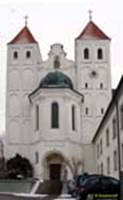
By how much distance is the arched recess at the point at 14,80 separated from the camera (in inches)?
2621

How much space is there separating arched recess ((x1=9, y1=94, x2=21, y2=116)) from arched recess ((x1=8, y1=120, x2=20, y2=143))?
1149mm

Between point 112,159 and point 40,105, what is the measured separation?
69.1ft

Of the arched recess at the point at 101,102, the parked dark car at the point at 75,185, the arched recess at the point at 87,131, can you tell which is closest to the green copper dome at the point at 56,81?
the arched recess at the point at 101,102

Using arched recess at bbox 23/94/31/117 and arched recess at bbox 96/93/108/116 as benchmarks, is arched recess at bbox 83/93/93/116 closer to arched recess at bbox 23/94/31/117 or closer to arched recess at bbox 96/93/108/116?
arched recess at bbox 96/93/108/116

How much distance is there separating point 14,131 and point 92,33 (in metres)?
17.7

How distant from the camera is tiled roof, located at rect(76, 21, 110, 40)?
225 ft

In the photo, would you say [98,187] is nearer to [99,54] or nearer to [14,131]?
[14,131]

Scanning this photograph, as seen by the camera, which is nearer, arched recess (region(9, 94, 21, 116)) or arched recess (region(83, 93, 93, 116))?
arched recess (region(83, 93, 93, 116))

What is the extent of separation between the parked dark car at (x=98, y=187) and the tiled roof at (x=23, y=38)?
46.9 meters

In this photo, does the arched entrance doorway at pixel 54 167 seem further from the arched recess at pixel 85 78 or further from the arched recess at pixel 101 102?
the arched recess at pixel 85 78

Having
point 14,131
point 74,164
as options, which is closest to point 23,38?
point 14,131

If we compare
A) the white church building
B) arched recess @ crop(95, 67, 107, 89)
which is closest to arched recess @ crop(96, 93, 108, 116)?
the white church building

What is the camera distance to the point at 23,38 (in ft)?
227

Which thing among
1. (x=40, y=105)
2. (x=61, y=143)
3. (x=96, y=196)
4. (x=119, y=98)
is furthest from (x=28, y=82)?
(x=96, y=196)
